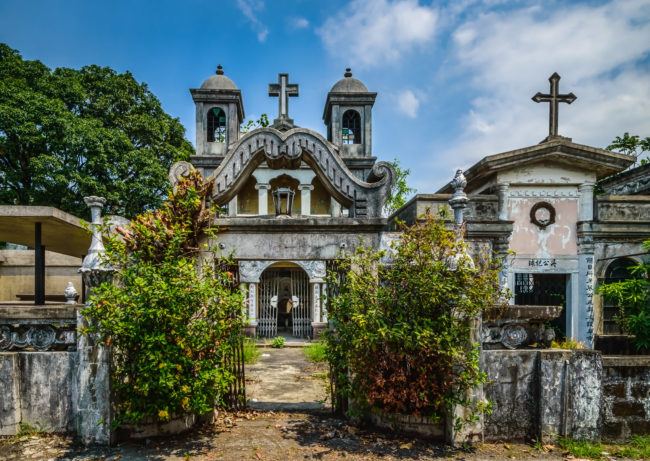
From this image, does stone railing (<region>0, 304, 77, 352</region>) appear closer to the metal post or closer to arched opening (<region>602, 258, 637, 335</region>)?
the metal post

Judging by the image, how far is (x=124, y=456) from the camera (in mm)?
4168

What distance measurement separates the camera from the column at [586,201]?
33.2 feet

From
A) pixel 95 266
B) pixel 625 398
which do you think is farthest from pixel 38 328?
pixel 625 398

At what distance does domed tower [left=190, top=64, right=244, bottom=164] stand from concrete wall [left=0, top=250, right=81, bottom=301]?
6.91 metres

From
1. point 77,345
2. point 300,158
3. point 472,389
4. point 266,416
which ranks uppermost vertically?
point 300,158

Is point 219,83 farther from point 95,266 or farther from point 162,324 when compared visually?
point 162,324

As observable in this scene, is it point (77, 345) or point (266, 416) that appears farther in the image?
point (266, 416)

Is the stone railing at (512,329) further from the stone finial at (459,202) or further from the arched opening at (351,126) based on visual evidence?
the arched opening at (351,126)

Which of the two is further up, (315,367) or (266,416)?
(266,416)

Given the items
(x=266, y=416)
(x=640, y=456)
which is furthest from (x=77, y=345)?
(x=640, y=456)

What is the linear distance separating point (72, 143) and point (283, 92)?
956 centimetres

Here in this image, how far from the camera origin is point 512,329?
471 cm

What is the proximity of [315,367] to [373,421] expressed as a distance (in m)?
5.01

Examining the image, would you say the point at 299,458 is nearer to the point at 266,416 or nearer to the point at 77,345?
the point at 266,416
